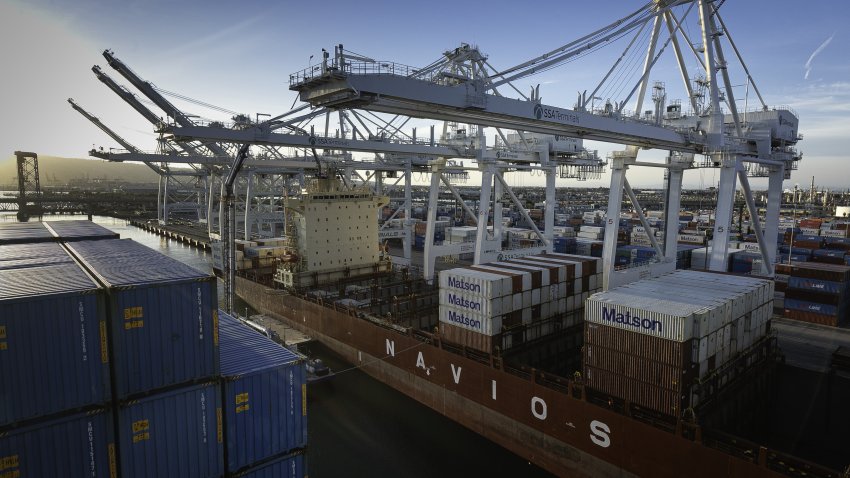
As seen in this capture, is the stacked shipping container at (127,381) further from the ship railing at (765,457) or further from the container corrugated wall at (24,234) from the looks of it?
the ship railing at (765,457)

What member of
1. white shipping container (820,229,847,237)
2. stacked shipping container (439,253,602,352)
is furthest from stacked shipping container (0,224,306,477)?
white shipping container (820,229,847,237)

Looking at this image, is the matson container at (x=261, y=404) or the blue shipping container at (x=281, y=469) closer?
the matson container at (x=261, y=404)

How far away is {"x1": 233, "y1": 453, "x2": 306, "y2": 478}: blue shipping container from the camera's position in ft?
28.6

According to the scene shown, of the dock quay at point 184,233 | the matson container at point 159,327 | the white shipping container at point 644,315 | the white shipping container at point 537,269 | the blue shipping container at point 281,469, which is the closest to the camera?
the matson container at point 159,327

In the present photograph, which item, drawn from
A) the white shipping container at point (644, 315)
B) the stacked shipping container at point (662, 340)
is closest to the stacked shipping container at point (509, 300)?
the stacked shipping container at point (662, 340)

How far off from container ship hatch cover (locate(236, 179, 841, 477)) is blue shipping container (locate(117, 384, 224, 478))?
921 centimetres

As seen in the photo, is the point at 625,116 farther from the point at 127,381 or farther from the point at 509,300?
the point at 127,381

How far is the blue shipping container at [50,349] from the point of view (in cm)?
648

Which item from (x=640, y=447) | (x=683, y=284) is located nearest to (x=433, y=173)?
(x=683, y=284)

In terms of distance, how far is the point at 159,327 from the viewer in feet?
24.8

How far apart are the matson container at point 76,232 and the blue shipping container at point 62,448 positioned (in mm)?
8419

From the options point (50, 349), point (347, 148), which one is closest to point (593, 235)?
point (347, 148)

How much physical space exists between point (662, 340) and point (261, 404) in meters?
9.83

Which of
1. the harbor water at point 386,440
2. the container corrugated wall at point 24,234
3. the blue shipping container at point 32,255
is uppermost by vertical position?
the container corrugated wall at point 24,234
